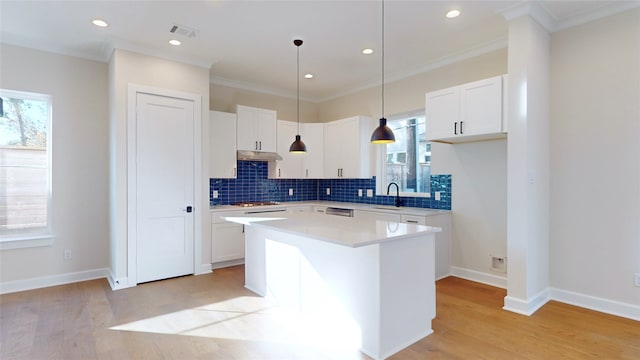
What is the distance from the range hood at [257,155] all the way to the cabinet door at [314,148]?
0.61 m

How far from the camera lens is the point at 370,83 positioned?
5508 millimetres

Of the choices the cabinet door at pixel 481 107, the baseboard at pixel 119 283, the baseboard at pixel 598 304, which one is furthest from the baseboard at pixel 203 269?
the baseboard at pixel 598 304

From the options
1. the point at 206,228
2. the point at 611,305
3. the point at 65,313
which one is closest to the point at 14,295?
the point at 65,313

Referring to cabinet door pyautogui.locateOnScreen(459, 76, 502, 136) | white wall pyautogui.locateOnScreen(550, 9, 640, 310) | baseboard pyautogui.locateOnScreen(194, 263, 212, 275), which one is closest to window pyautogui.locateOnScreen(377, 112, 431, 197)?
cabinet door pyautogui.locateOnScreen(459, 76, 502, 136)

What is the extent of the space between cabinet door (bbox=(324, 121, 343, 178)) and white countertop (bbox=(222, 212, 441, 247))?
2.18 meters

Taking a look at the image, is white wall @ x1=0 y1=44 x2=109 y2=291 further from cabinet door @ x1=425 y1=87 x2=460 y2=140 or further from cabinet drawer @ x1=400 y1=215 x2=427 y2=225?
cabinet door @ x1=425 y1=87 x2=460 y2=140

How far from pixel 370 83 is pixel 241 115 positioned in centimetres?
216

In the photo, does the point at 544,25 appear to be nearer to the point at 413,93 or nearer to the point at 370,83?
the point at 413,93

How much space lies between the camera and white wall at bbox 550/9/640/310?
9.92ft

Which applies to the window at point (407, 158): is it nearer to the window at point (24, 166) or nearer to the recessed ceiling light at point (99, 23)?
the recessed ceiling light at point (99, 23)

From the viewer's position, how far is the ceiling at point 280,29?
10.2 feet

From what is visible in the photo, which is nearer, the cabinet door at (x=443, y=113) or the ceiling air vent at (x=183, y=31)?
the ceiling air vent at (x=183, y=31)

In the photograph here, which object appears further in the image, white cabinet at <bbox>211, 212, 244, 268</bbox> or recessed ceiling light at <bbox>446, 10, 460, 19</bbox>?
white cabinet at <bbox>211, 212, 244, 268</bbox>

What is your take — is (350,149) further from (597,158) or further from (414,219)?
(597,158)
